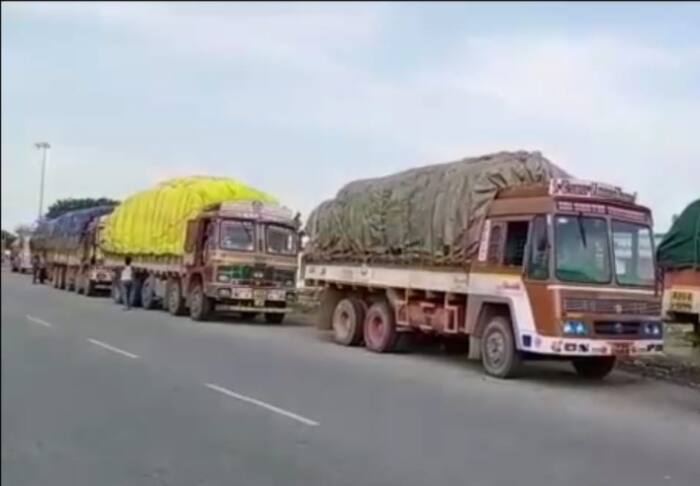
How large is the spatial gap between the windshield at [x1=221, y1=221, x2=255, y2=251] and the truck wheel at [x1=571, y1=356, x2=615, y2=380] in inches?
415

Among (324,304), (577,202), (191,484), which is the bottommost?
(191,484)

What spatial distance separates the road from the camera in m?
6.57

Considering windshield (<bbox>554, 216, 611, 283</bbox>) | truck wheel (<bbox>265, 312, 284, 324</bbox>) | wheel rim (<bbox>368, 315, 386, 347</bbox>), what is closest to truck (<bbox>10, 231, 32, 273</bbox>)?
windshield (<bbox>554, 216, 611, 283</bbox>)

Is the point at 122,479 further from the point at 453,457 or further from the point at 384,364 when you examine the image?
the point at 384,364

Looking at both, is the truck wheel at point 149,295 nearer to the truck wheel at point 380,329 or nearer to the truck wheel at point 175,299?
the truck wheel at point 175,299

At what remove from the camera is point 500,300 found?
1492 centimetres

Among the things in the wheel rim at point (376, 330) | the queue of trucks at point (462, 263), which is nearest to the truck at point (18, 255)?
the queue of trucks at point (462, 263)

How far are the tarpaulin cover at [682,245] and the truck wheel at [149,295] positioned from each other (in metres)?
16.1

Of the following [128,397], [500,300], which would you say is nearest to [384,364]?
[500,300]

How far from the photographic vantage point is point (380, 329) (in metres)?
18.6

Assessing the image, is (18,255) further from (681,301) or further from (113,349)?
(681,301)

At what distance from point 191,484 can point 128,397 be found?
3.90 metres

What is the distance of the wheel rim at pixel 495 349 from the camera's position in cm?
1486

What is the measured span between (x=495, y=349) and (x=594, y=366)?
6.53 feet
